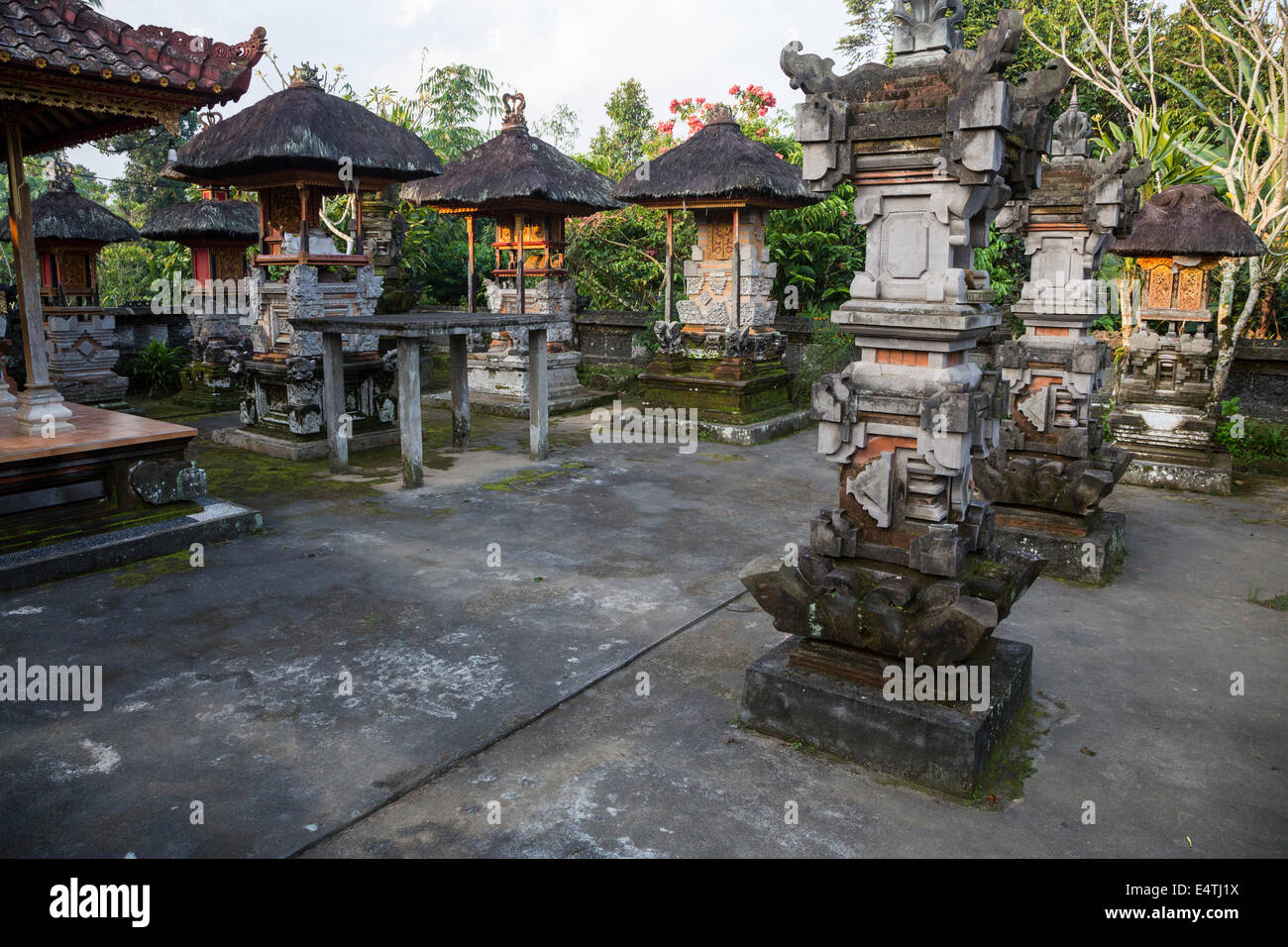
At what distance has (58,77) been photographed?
651 centimetres

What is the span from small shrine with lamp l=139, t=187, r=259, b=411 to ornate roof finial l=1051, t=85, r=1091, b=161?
12.2 meters

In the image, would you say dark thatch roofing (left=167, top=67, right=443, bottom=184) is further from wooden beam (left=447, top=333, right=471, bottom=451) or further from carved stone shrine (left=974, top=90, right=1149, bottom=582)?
carved stone shrine (left=974, top=90, right=1149, bottom=582)

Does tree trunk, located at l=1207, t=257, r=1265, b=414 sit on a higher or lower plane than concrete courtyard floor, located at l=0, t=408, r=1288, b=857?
higher

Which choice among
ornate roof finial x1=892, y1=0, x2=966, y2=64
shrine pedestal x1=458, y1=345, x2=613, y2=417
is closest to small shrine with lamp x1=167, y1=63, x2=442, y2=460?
shrine pedestal x1=458, y1=345, x2=613, y2=417

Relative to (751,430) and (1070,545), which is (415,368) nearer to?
(751,430)

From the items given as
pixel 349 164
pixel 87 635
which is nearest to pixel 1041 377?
pixel 87 635

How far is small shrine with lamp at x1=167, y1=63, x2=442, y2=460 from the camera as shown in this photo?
10.3 m

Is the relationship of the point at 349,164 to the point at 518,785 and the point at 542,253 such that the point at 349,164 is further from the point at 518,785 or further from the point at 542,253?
the point at 518,785

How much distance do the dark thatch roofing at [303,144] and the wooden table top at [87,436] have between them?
3.82m

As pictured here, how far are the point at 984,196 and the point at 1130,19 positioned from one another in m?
17.4

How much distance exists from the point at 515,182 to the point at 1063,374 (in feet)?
28.0

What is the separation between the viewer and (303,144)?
10.0 m

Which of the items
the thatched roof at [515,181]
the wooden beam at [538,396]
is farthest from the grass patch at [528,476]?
the thatched roof at [515,181]

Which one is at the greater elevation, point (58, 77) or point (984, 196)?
point (58, 77)
